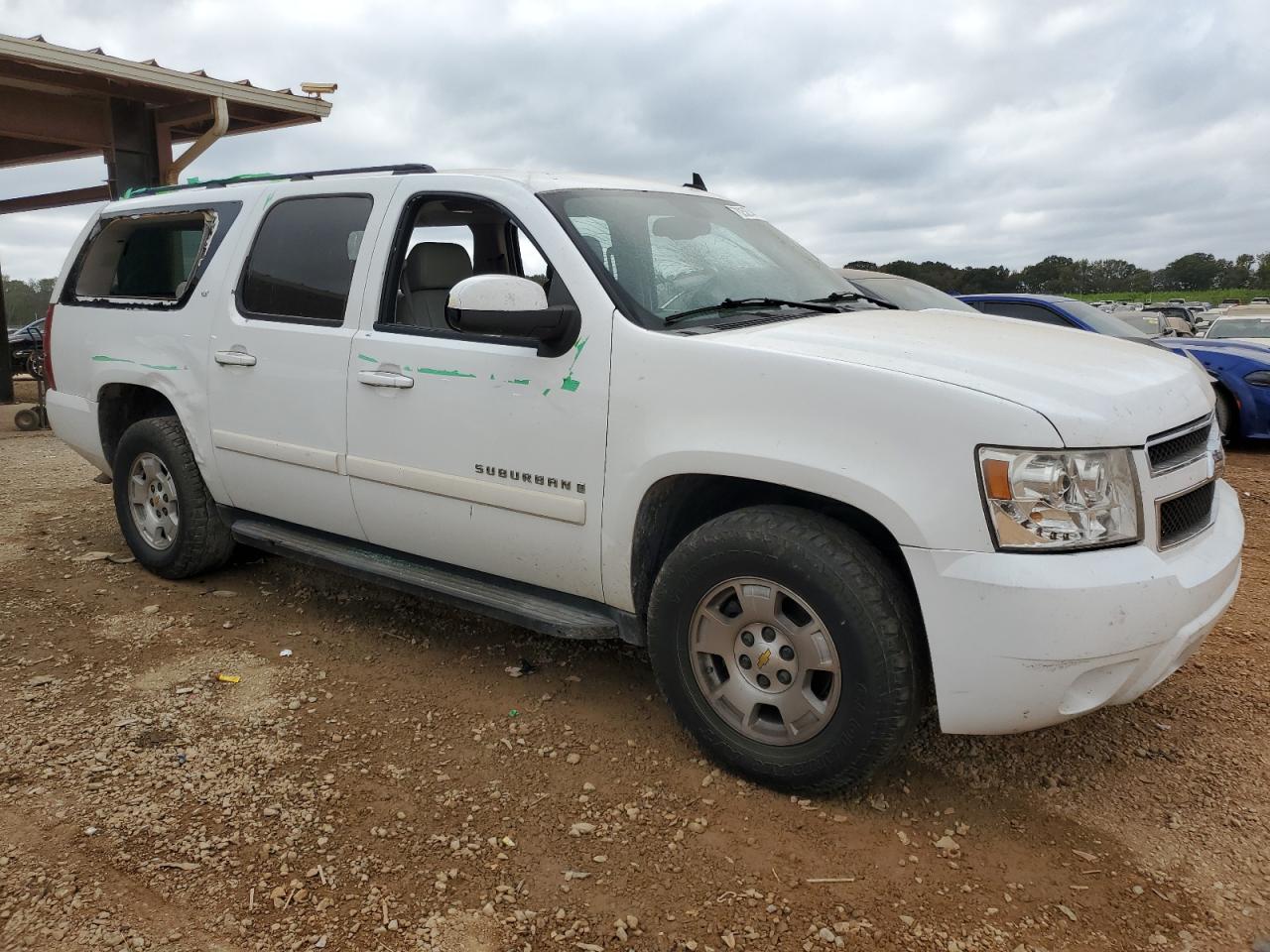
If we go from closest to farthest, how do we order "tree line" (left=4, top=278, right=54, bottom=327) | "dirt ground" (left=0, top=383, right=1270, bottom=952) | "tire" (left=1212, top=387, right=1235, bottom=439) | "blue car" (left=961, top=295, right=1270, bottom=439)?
"dirt ground" (left=0, top=383, right=1270, bottom=952)
"blue car" (left=961, top=295, right=1270, bottom=439)
"tire" (left=1212, top=387, right=1235, bottom=439)
"tree line" (left=4, top=278, right=54, bottom=327)

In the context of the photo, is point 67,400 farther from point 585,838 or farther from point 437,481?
point 585,838

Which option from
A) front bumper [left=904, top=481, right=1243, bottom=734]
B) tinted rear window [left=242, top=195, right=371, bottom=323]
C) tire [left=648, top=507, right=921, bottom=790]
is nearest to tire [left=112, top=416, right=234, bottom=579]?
tinted rear window [left=242, top=195, right=371, bottom=323]

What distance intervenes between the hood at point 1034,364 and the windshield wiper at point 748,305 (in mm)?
94

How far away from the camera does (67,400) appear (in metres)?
5.42

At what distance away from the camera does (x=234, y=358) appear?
433 cm

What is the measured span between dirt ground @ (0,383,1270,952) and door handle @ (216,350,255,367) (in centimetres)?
124

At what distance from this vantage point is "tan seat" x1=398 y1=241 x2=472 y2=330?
389 cm

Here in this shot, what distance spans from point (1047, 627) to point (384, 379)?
2.45 metres

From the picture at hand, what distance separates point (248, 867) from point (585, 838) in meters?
0.91

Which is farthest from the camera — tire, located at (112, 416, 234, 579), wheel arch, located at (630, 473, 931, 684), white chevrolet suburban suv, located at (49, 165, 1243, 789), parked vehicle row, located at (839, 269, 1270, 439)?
parked vehicle row, located at (839, 269, 1270, 439)

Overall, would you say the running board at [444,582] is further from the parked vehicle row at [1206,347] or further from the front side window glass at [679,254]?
the parked vehicle row at [1206,347]

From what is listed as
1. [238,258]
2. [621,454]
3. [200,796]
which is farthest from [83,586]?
[621,454]

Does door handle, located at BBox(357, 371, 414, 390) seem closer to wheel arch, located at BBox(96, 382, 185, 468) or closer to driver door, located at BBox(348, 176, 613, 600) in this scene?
driver door, located at BBox(348, 176, 613, 600)

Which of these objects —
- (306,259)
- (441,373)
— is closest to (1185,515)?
(441,373)
